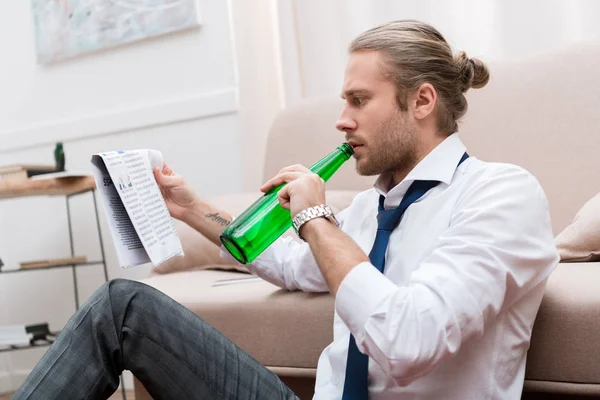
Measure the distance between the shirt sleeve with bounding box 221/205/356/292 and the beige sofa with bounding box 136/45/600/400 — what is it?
27 millimetres

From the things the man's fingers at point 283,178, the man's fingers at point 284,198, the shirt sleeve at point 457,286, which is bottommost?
the shirt sleeve at point 457,286

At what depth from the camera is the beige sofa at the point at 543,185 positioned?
1126 millimetres

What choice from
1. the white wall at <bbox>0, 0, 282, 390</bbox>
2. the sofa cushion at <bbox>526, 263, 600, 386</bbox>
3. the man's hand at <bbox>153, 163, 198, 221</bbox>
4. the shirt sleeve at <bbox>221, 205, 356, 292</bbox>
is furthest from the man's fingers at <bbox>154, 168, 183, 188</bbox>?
the white wall at <bbox>0, 0, 282, 390</bbox>

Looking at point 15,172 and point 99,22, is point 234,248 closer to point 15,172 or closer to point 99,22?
point 15,172

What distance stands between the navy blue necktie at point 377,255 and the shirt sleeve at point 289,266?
24cm

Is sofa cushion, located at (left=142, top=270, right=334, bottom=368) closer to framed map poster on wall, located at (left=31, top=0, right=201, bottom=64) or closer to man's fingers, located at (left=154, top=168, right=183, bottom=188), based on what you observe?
man's fingers, located at (left=154, top=168, right=183, bottom=188)

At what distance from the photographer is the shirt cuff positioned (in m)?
0.87

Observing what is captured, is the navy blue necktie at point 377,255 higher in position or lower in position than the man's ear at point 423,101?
lower

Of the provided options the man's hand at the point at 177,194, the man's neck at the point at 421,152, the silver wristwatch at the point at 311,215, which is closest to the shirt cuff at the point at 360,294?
the silver wristwatch at the point at 311,215

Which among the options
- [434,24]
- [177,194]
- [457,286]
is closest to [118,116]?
[434,24]

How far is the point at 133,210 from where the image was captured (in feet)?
3.79

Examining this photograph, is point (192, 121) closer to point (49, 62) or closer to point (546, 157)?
point (49, 62)

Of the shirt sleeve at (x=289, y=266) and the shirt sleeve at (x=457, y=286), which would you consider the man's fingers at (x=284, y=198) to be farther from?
the shirt sleeve at (x=289, y=266)

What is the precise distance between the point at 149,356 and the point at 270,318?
0.37 metres
